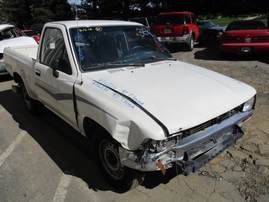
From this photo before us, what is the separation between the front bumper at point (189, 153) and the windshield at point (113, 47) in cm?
139

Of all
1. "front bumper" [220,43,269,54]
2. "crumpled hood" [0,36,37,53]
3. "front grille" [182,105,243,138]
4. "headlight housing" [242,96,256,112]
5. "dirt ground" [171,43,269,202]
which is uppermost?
"front grille" [182,105,243,138]

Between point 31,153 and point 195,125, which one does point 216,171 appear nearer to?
point 195,125

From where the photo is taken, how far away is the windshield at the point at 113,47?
3.50 m

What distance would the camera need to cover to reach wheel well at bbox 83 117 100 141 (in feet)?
10.4

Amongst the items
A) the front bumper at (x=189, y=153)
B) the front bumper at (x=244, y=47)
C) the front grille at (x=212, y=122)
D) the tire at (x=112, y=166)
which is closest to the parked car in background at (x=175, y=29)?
the front bumper at (x=244, y=47)

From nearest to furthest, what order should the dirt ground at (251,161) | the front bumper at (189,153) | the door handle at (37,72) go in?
the front bumper at (189,153)
the dirt ground at (251,161)
the door handle at (37,72)

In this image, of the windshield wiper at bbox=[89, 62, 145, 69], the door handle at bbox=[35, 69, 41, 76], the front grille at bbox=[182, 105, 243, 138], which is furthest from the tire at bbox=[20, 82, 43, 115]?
the front grille at bbox=[182, 105, 243, 138]

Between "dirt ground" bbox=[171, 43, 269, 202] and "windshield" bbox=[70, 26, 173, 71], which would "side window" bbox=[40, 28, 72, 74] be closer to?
"windshield" bbox=[70, 26, 173, 71]

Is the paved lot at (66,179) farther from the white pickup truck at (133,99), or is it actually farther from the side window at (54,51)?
the side window at (54,51)

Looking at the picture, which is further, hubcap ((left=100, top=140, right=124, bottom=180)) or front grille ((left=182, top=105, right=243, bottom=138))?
hubcap ((left=100, top=140, right=124, bottom=180))

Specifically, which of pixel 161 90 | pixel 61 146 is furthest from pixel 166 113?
pixel 61 146

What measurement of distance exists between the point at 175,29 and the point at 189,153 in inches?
399

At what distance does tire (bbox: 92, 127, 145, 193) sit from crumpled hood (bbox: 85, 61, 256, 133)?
0.50m

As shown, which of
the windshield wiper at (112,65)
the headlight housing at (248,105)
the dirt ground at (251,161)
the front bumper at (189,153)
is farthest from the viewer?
the windshield wiper at (112,65)
